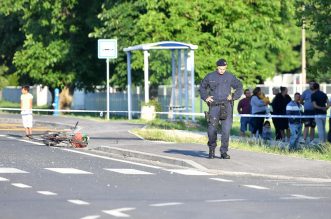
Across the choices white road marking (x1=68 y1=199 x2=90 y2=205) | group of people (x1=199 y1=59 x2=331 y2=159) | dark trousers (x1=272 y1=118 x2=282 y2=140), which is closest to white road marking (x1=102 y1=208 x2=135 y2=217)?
white road marking (x1=68 y1=199 x2=90 y2=205)

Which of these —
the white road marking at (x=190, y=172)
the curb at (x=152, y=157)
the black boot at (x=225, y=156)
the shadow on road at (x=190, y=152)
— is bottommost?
the white road marking at (x=190, y=172)

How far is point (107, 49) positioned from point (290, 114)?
13.1 meters

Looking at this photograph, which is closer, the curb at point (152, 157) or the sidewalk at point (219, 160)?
the sidewalk at point (219, 160)

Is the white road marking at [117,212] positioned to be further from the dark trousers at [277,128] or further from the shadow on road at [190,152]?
the dark trousers at [277,128]

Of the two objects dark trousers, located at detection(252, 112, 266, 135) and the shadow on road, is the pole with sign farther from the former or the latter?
the shadow on road

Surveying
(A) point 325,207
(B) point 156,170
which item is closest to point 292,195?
(A) point 325,207

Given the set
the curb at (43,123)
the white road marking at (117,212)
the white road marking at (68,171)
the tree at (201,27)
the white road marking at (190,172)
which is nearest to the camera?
the white road marking at (117,212)

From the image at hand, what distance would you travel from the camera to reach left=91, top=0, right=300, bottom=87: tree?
152 ft

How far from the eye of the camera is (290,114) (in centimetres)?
2825

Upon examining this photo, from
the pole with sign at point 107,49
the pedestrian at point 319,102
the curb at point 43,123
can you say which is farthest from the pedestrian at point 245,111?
the pole with sign at point 107,49

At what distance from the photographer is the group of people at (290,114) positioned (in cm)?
2818

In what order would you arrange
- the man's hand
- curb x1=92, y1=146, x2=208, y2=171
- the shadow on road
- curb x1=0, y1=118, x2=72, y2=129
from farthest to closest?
curb x1=0, y1=118, x2=72, y2=129
the shadow on road
the man's hand
curb x1=92, y1=146, x2=208, y2=171

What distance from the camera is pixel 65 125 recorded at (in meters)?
37.5

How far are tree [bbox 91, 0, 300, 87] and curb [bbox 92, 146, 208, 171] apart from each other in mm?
19136
